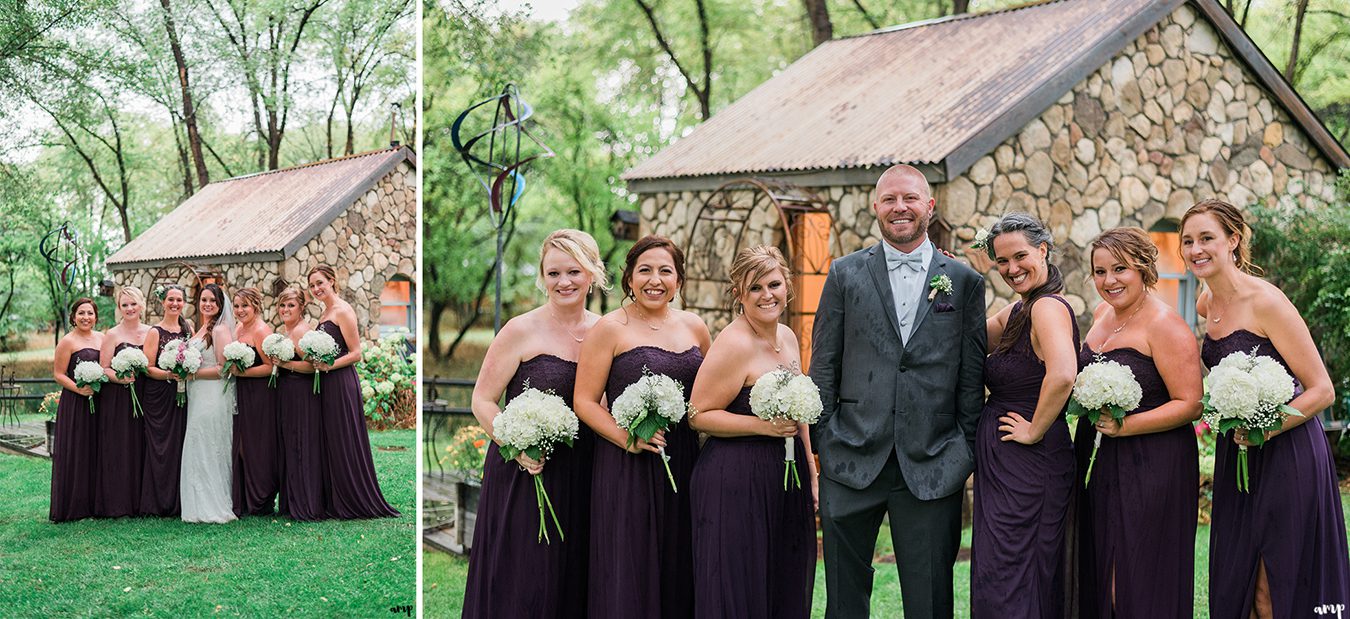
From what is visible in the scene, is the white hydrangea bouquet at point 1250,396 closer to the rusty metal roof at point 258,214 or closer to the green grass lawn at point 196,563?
the green grass lawn at point 196,563

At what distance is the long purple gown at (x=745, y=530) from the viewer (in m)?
4.65

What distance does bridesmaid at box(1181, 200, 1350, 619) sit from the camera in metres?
4.49

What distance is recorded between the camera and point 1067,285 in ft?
34.4

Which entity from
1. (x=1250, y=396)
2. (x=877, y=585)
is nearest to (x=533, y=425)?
(x=1250, y=396)

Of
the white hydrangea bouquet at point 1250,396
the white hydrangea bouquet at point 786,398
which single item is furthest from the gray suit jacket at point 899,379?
the white hydrangea bouquet at point 1250,396

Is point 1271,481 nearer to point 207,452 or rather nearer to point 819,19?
point 207,452

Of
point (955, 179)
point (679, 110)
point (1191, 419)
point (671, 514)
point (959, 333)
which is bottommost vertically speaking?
point (671, 514)

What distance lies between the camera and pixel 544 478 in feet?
16.1

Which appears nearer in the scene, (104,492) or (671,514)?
(671,514)

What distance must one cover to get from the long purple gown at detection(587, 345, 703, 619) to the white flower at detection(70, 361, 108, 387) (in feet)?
8.35

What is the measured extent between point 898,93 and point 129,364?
8.74 m

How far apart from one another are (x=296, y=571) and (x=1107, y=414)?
378 centimetres

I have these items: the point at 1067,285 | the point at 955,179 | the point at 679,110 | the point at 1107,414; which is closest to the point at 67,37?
the point at 1107,414

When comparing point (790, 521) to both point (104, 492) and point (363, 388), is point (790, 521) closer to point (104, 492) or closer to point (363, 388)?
point (363, 388)
